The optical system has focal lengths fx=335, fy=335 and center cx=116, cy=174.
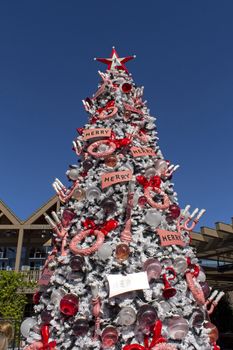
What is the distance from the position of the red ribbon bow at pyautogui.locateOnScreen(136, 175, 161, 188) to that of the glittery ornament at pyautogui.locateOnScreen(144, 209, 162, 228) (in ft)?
1.59

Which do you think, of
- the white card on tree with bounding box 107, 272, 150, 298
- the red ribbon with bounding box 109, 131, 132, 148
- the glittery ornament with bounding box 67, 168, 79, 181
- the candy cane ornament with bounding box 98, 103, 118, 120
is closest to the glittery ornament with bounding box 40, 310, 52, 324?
the white card on tree with bounding box 107, 272, 150, 298

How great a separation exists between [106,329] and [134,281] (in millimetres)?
549

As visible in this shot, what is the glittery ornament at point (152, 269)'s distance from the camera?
3.70m

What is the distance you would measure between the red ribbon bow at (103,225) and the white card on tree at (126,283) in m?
0.61

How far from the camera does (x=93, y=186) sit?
452cm

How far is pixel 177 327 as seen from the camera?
3.54 m

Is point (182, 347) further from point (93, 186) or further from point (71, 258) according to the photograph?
point (93, 186)

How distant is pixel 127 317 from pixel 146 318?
0.19 meters

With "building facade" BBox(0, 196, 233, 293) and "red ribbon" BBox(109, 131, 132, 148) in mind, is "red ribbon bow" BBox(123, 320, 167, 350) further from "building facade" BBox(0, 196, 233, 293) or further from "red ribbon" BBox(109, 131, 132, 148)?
"building facade" BBox(0, 196, 233, 293)

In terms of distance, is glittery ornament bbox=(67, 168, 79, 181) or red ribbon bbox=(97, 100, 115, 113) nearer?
glittery ornament bbox=(67, 168, 79, 181)

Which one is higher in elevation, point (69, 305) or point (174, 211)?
point (174, 211)

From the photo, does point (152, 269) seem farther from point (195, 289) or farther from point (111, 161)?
point (111, 161)

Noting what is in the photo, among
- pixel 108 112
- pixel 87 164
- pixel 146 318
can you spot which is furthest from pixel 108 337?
pixel 108 112

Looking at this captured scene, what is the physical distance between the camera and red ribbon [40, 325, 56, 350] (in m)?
3.67
